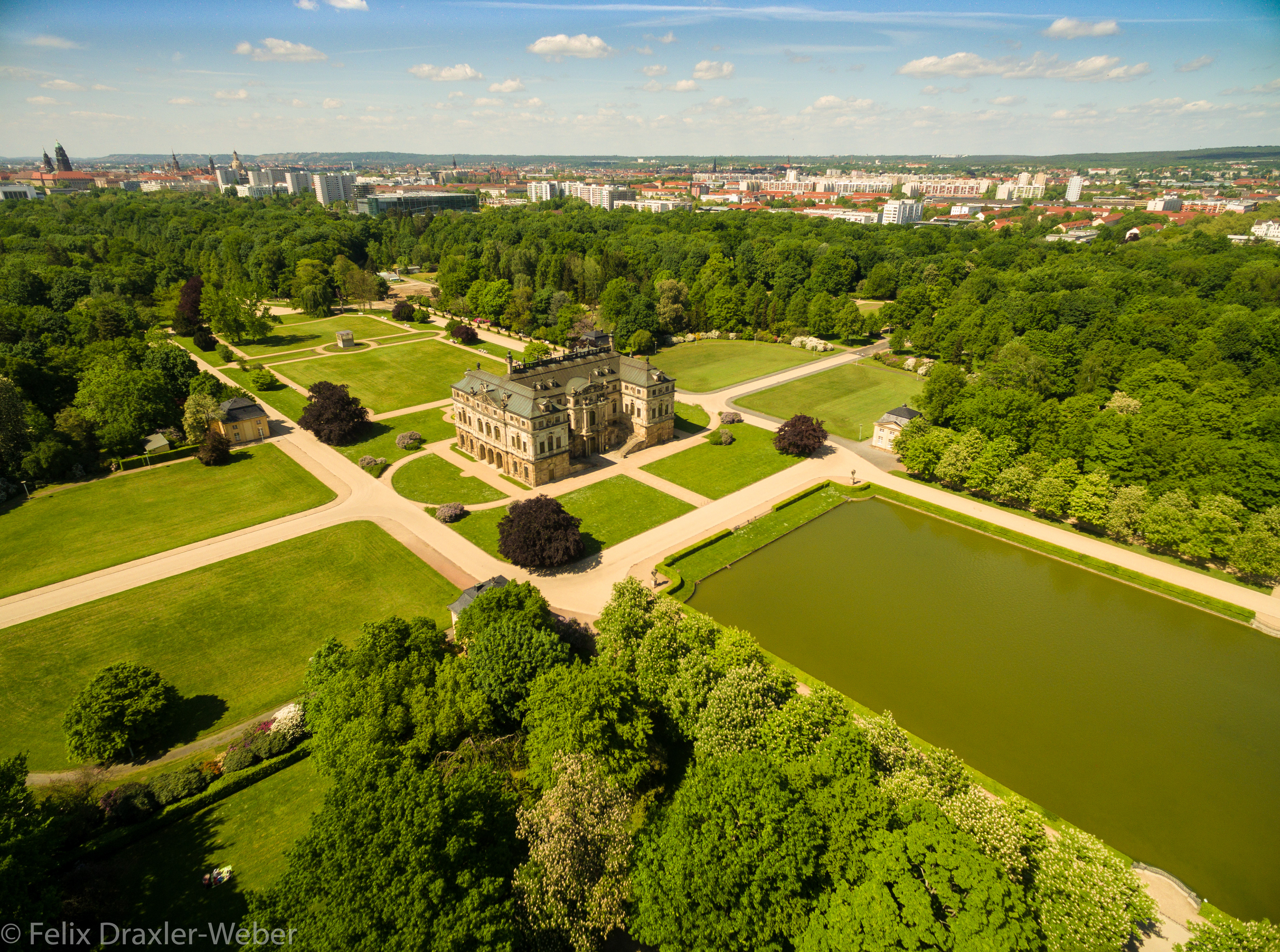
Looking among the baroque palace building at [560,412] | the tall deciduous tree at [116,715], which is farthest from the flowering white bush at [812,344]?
the tall deciduous tree at [116,715]

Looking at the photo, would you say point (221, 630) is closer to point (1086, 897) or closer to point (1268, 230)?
point (1086, 897)

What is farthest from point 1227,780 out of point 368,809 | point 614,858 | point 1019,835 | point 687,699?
point 368,809

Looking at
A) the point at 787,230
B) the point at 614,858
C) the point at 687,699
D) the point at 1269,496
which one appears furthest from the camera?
the point at 787,230

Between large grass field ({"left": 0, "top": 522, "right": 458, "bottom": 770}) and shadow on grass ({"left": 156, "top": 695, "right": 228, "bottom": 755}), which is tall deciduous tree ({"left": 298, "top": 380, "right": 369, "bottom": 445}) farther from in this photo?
shadow on grass ({"left": 156, "top": 695, "right": 228, "bottom": 755})

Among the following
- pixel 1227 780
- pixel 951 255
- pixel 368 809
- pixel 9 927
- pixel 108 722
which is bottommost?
pixel 1227 780

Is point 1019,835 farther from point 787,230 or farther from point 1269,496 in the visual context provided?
point 787,230

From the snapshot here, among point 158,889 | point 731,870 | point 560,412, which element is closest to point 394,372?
point 560,412

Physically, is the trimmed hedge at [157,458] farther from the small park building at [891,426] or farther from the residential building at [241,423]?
the small park building at [891,426]
